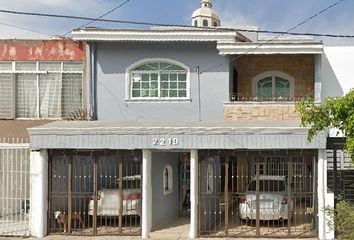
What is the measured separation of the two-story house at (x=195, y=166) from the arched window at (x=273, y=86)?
1.20 meters

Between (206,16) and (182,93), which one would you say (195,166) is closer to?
(182,93)

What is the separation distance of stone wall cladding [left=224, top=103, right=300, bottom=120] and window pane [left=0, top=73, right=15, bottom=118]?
7.56 m

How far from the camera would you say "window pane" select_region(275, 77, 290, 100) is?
55.2 ft

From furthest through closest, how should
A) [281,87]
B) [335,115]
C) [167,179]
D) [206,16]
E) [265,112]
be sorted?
[206,16], [281,87], [265,112], [167,179], [335,115]

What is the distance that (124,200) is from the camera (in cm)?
1309

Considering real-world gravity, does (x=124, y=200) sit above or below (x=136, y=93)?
below

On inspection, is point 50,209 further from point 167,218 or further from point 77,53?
point 77,53

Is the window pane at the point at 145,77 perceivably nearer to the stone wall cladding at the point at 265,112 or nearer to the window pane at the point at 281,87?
the stone wall cladding at the point at 265,112

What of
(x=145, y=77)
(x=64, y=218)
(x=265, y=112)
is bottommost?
(x=64, y=218)

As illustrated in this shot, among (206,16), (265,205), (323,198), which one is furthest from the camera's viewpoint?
(206,16)

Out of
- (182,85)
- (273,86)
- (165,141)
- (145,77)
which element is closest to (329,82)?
(273,86)

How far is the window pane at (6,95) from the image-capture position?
16.4 m

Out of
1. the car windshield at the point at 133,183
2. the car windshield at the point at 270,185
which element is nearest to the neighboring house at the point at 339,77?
the car windshield at the point at 270,185

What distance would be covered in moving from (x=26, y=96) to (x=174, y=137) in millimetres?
6669
